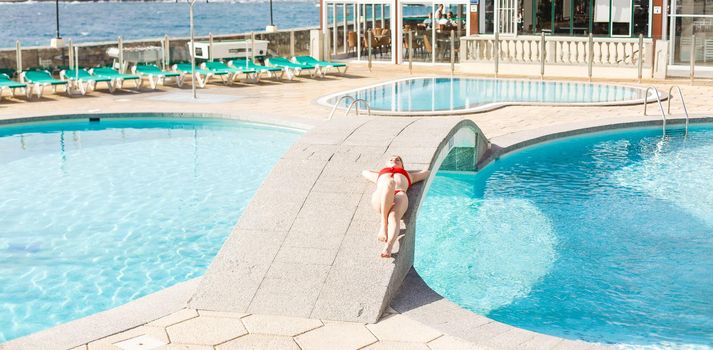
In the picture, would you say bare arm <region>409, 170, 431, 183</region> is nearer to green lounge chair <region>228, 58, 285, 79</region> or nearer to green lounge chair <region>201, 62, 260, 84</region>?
green lounge chair <region>201, 62, 260, 84</region>

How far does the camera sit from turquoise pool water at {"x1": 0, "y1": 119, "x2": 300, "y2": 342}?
917 cm

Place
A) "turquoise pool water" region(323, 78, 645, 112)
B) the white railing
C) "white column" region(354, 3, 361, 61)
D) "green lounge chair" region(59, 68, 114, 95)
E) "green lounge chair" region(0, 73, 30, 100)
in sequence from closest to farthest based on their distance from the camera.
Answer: "turquoise pool water" region(323, 78, 645, 112)
"green lounge chair" region(0, 73, 30, 100)
"green lounge chair" region(59, 68, 114, 95)
the white railing
"white column" region(354, 3, 361, 61)

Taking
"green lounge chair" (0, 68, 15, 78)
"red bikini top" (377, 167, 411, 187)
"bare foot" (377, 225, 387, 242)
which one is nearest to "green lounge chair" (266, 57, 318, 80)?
"green lounge chair" (0, 68, 15, 78)

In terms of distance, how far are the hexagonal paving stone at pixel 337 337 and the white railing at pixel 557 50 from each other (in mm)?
17258

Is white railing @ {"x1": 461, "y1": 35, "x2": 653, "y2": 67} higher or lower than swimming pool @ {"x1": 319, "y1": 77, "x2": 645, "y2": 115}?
higher

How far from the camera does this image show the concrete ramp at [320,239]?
750 centimetres

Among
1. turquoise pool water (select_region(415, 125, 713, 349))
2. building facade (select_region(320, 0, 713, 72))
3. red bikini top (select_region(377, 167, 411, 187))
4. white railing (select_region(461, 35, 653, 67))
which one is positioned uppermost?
building facade (select_region(320, 0, 713, 72))

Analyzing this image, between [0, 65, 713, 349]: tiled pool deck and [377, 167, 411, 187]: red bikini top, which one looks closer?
[0, 65, 713, 349]: tiled pool deck

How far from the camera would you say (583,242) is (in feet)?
34.8

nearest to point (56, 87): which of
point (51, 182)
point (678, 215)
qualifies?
point (51, 182)

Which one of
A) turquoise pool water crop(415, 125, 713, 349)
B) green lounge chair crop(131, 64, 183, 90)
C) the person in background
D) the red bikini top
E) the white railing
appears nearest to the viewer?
turquoise pool water crop(415, 125, 713, 349)

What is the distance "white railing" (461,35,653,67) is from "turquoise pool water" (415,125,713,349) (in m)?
8.91

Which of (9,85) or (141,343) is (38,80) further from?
(141,343)

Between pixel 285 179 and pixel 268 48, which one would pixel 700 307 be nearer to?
pixel 285 179
